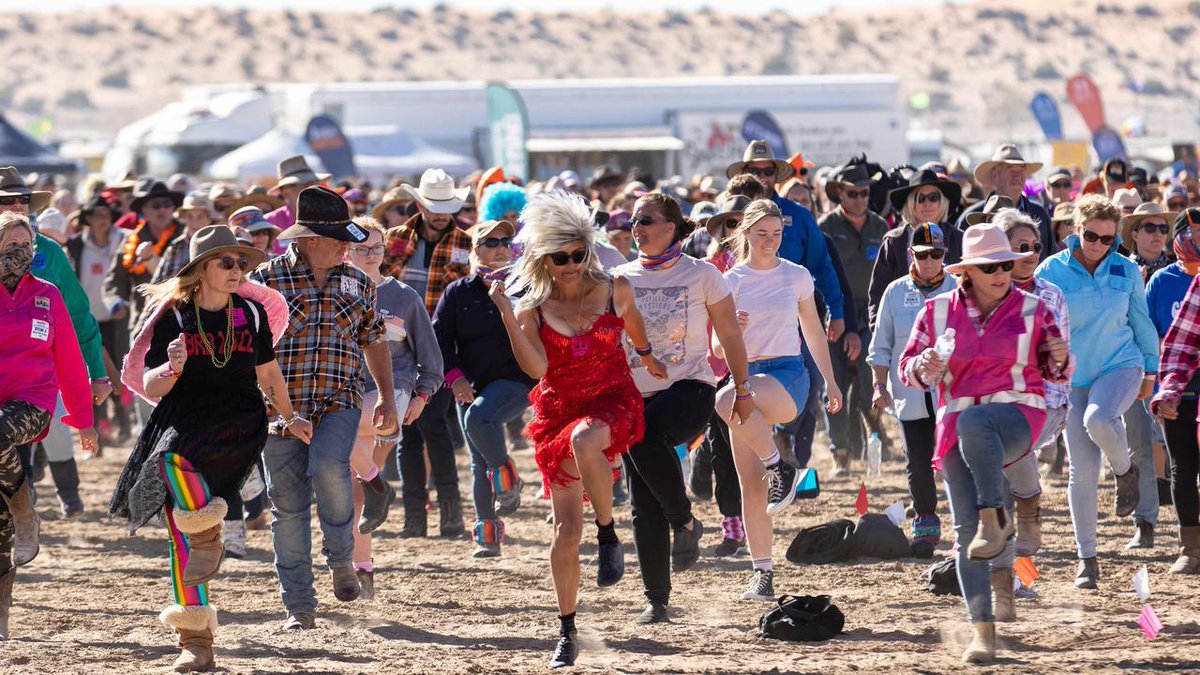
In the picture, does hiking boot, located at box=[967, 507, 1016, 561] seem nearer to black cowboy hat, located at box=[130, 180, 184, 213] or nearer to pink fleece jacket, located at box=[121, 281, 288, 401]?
pink fleece jacket, located at box=[121, 281, 288, 401]

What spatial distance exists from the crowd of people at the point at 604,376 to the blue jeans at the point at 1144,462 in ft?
0.05

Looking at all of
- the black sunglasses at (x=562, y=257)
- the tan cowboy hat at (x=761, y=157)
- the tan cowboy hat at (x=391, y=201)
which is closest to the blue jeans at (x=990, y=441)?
the black sunglasses at (x=562, y=257)

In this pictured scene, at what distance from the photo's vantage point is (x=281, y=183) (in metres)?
13.3

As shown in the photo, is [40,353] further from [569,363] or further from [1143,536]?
[1143,536]

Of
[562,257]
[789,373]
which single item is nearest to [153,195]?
[789,373]

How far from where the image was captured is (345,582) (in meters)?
8.16

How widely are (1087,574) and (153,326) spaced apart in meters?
4.55

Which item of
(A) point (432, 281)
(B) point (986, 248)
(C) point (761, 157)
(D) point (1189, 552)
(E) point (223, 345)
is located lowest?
(D) point (1189, 552)

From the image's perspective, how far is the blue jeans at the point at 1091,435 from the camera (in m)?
8.87

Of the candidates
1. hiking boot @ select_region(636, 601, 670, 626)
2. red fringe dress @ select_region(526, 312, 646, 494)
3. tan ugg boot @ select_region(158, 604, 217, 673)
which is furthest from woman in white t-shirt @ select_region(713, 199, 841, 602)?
tan ugg boot @ select_region(158, 604, 217, 673)

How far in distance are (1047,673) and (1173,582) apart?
235 centimetres

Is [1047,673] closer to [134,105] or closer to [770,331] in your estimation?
[770,331]

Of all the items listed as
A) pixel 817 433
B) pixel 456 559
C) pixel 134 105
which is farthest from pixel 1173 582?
pixel 134 105

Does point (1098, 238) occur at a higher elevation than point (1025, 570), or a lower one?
higher
